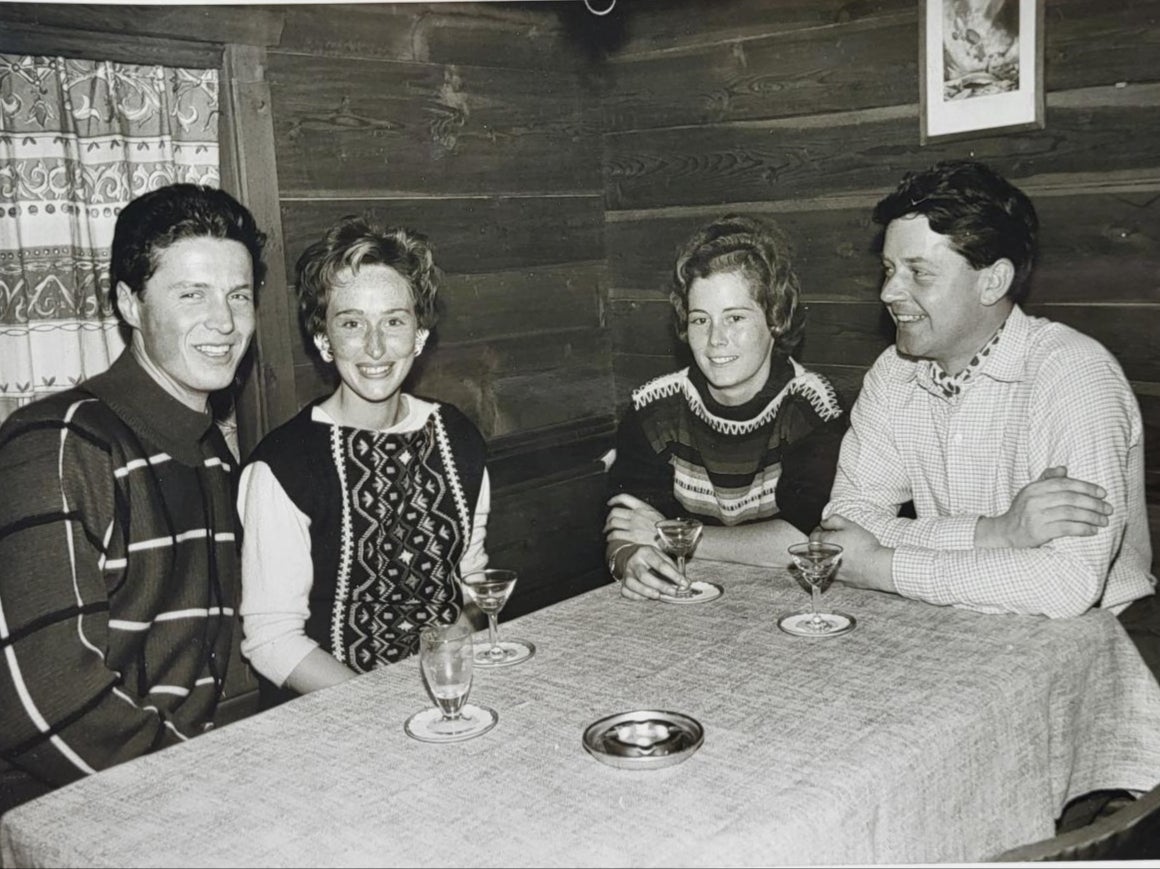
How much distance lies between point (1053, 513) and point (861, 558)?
27 cm

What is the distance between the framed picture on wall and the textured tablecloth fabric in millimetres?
1140

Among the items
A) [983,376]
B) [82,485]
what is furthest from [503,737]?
[983,376]

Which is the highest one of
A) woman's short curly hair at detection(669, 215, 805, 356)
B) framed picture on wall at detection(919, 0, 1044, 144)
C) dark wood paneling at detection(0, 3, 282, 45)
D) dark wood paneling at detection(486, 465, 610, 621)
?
dark wood paneling at detection(0, 3, 282, 45)

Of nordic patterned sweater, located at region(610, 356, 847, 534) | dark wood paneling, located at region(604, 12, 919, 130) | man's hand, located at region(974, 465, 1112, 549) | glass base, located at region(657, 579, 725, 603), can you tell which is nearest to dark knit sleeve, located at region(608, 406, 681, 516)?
nordic patterned sweater, located at region(610, 356, 847, 534)

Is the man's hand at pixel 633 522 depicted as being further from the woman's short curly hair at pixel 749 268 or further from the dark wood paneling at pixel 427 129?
the dark wood paneling at pixel 427 129

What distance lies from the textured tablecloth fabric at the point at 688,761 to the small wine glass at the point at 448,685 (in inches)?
1.0

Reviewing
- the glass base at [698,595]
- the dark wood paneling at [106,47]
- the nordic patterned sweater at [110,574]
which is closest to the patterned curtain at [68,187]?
the dark wood paneling at [106,47]

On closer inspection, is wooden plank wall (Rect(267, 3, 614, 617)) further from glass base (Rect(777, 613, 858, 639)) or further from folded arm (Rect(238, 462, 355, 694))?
glass base (Rect(777, 613, 858, 639))

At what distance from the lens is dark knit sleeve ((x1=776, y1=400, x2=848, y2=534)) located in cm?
202

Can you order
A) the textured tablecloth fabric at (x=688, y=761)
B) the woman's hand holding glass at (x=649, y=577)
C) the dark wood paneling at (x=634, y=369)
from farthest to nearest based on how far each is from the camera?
the dark wood paneling at (x=634, y=369) < the woman's hand holding glass at (x=649, y=577) < the textured tablecloth fabric at (x=688, y=761)

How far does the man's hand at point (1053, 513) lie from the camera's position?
144 centimetres

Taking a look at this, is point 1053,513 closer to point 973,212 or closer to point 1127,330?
point 973,212

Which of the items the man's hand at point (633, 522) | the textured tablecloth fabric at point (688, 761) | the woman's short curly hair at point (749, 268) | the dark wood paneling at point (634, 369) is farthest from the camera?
the dark wood paneling at point (634, 369)

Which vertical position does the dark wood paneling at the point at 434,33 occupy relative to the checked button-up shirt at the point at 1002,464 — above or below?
above
